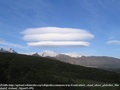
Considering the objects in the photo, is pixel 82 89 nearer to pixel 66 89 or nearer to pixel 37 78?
pixel 66 89

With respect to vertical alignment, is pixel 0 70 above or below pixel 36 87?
above

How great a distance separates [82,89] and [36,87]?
22.5 meters

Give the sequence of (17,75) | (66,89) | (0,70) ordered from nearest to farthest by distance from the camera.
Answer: (66,89) → (0,70) → (17,75)

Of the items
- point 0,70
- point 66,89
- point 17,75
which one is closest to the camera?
point 66,89

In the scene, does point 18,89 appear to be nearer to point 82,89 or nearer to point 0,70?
point 82,89

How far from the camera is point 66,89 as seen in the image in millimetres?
111562

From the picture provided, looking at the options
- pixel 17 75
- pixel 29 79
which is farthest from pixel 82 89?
pixel 17 75

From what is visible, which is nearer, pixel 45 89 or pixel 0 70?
pixel 45 89

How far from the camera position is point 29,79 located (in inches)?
5226

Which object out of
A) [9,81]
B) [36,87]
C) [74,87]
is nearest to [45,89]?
[36,87]

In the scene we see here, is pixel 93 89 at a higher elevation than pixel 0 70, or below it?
below

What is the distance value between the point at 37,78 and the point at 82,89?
31.7 meters

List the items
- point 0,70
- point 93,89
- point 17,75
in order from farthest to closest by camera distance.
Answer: point 17,75, point 0,70, point 93,89

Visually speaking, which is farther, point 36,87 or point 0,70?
point 0,70
